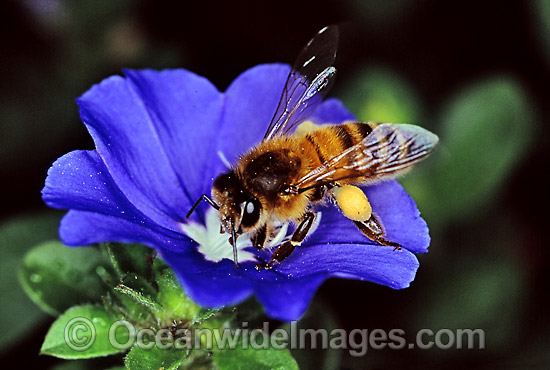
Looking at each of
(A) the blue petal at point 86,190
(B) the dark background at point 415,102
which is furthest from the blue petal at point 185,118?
(B) the dark background at point 415,102

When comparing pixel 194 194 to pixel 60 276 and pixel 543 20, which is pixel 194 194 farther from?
pixel 543 20

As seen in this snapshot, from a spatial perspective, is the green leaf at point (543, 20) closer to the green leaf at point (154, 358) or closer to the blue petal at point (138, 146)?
the blue petal at point (138, 146)

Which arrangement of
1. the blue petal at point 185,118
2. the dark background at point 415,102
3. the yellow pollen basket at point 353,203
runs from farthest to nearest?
1. the dark background at point 415,102
2. the blue petal at point 185,118
3. the yellow pollen basket at point 353,203

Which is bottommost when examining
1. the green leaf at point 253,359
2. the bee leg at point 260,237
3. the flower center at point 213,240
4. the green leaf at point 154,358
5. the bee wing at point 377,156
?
the green leaf at point 253,359

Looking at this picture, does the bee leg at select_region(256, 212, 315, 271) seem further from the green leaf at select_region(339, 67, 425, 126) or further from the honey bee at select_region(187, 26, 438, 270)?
the green leaf at select_region(339, 67, 425, 126)

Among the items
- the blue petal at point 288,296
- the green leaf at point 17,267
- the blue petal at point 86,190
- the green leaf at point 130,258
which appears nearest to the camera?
the blue petal at point 288,296

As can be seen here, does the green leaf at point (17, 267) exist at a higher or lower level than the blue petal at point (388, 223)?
lower
